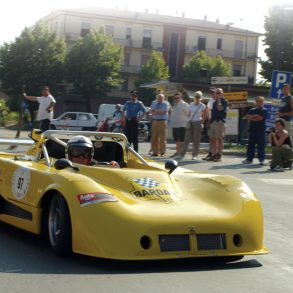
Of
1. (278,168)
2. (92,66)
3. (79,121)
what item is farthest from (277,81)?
(92,66)

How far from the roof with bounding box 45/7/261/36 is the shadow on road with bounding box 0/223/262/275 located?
3342 inches

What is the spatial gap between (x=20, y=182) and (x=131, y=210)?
1520 mm

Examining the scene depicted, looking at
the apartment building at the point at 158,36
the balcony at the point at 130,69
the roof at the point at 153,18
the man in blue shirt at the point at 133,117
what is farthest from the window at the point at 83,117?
the roof at the point at 153,18

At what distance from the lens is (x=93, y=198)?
5.66 metres

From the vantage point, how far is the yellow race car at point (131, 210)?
5512 mm

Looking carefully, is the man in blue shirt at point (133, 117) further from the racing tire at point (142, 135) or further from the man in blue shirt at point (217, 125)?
the racing tire at point (142, 135)

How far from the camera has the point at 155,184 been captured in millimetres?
6316

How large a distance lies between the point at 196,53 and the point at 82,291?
84.4 m

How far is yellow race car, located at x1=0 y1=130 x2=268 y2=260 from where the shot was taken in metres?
5.51

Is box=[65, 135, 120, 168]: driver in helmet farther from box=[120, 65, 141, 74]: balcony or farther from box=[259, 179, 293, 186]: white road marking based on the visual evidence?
box=[120, 65, 141, 74]: balcony

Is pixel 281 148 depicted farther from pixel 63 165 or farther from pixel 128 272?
Answer: pixel 128 272

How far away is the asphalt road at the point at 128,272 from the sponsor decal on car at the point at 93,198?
1.59ft

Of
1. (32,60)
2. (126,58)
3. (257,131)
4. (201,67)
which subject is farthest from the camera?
(126,58)

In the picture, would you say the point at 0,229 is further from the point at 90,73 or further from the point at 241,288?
the point at 90,73
